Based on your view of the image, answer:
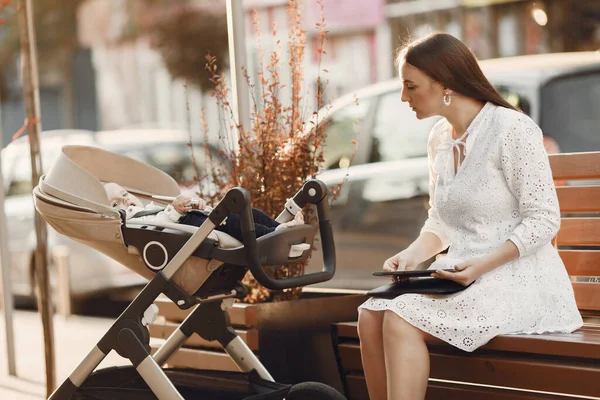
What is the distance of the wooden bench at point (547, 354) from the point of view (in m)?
2.99

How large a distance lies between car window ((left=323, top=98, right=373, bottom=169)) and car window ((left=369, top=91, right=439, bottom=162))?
10 cm

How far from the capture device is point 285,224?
318 cm

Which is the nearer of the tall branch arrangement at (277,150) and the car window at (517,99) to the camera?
the tall branch arrangement at (277,150)

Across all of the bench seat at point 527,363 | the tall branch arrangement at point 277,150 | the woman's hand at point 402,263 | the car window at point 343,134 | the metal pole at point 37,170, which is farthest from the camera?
the car window at point 343,134

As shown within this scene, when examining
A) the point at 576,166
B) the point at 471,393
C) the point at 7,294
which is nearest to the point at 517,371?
the point at 471,393

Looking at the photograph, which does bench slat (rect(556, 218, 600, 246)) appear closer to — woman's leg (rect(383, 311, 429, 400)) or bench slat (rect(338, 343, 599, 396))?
bench slat (rect(338, 343, 599, 396))

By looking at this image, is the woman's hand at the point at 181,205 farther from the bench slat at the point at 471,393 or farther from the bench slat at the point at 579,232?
the bench slat at the point at 579,232

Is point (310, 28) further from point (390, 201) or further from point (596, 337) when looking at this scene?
point (596, 337)

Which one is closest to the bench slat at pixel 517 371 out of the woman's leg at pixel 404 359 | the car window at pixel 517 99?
the woman's leg at pixel 404 359

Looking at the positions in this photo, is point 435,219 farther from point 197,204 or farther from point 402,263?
point 197,204

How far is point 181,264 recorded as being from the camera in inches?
118

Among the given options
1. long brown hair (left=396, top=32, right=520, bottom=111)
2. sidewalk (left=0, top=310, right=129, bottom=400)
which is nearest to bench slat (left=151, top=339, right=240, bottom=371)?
sidewalk (left=0, top=310, right=129, bottom=400)

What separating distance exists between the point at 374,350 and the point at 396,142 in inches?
115

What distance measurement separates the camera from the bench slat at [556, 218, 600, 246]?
11.9 feet
